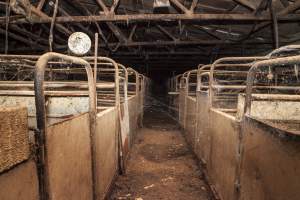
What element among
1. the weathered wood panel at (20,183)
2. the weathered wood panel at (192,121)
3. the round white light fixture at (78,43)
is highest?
the round white light fixture at (78,43)

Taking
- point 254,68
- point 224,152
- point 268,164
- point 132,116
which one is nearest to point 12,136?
point 268,164

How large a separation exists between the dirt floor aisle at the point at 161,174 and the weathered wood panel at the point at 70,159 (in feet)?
5.06

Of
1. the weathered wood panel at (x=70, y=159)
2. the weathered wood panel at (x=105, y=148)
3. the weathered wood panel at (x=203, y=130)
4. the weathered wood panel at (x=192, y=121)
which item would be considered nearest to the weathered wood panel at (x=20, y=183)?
the weathered wood panel at (x=70, y=159)

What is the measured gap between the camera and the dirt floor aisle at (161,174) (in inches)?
149

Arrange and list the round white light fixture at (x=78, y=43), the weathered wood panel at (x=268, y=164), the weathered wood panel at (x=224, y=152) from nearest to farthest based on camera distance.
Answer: the weathered wood panel at (x=268, y=164), the weathered wood panel at (x=224, y=152), the round white light fixture at (x=78, y=43)

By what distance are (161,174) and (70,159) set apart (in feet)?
9.72

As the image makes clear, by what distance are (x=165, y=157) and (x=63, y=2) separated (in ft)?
16.7

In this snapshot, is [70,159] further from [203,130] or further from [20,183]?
[203,130]

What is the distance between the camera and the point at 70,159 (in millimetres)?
1875

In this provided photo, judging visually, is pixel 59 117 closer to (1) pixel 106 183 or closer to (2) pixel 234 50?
(1) pixel 106 183

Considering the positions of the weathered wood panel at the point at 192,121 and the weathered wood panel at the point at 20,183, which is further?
the weathered wood panel at the point at 192,121

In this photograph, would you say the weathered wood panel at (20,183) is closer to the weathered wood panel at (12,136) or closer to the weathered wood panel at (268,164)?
the weathered wood panel at (12,136)

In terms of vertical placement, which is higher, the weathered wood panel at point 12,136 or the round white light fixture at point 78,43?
the round white light fixture at point 78,43

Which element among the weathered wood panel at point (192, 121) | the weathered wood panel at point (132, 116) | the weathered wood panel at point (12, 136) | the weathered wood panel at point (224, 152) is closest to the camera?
the weathered wood panel at point (12, 136)
